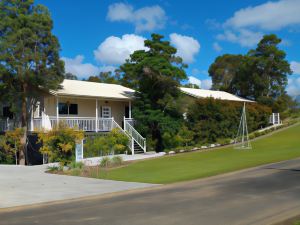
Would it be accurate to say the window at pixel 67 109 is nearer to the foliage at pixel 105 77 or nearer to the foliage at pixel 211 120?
the foliage at pixel 211 120

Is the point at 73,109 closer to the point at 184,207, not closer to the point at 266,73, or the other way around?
the point at 184,207

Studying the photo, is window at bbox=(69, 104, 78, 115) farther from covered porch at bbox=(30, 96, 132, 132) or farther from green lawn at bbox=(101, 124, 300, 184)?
green lawn at bbox=(101, 124, 300, 184)

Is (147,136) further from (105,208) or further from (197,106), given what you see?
(105,208)

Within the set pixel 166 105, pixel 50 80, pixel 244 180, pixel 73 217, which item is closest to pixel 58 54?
pixel 50 80

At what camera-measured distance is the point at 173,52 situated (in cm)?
2980

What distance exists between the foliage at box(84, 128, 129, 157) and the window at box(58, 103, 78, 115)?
10.6 feet

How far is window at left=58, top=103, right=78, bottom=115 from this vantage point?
91.1 ft

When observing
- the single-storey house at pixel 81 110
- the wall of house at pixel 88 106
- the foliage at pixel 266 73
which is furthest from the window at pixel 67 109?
the foliage at pixel 266 73

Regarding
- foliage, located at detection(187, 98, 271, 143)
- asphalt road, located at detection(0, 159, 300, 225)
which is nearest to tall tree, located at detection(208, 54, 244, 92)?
foliage, located at detection(187, 98, 271, 143)

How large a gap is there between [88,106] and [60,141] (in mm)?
9103

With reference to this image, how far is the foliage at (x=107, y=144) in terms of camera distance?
2521cm

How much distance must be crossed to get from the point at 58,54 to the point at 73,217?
656 inches

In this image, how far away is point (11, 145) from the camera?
950 inches

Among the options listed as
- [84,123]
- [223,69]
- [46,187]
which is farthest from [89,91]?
[223,69]
